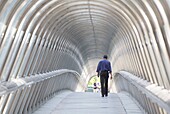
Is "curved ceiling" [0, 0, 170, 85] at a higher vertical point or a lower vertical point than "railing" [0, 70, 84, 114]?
higher

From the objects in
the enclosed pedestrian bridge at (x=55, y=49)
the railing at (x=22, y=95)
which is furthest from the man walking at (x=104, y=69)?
the railing at (x=22, y=95)

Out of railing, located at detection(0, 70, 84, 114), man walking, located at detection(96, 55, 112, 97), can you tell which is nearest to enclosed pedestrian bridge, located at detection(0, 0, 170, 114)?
railing, located at detection(0, 70, 84, 114)

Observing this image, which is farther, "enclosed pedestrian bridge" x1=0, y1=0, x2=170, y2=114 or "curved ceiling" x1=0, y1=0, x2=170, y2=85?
"curved ceiling" x1=0, y1=0, x2=170, y2=85

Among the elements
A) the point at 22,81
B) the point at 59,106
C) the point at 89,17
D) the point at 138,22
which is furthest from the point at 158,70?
the point at 89,17

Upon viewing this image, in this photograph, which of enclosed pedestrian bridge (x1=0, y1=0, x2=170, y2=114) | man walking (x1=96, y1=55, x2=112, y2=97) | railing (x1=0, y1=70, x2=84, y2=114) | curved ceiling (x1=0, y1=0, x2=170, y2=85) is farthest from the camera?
man walking (x1=96, y1=55, x2=112, y2=97)

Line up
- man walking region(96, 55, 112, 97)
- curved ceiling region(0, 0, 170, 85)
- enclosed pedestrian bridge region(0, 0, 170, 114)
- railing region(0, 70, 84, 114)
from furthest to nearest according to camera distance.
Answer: man walking region(96, 55, 112, 97) → railing region(0, 70, 84, 114) → curved ceiling region(0, 0, 170, 85) → enclosed pedestrian bridge region(0, 0, 170, 114)

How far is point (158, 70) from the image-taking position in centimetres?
622

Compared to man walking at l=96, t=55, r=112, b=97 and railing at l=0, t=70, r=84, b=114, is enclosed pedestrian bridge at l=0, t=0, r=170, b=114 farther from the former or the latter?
man walking at l=96, t=55, r=112, b=97

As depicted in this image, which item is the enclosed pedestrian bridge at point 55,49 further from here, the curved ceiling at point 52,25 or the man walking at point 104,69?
the man walking at point 104,69

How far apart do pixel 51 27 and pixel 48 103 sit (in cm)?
238

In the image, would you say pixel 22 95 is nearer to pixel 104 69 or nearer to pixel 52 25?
pixel 52 25

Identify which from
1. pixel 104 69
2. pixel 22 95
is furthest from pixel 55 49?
pixel 22 95

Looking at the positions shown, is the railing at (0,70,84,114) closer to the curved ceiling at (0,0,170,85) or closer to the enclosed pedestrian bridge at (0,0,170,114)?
the enclosed pedestrian bridge at (0,0,170,114)

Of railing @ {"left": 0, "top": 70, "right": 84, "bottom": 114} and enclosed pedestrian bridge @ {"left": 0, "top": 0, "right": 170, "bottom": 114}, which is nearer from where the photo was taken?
enclosed pedestrian bridge @ {"left": 0, "top": 0, "right": 170, "bottom": 114}
